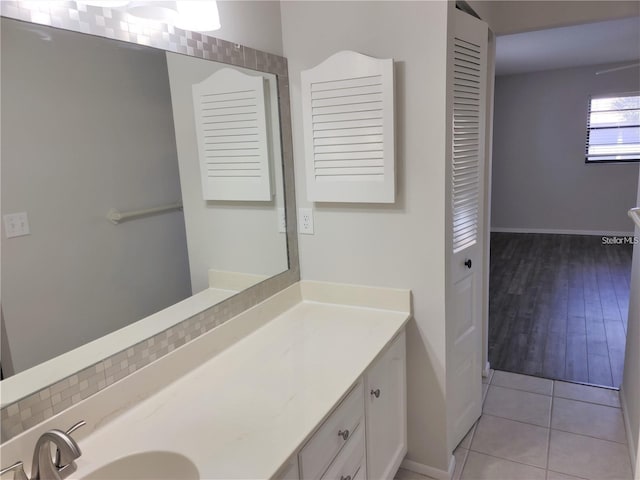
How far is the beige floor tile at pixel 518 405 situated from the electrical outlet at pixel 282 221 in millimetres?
1564

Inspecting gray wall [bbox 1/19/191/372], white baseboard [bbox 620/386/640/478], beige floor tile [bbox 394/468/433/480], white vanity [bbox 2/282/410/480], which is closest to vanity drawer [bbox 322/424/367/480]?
white vanity [bbox 2/282/410/480]

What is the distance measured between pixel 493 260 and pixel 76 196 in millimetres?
5327

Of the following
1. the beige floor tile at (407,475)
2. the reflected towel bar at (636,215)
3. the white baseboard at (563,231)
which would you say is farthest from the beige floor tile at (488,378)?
the white baseboard at (563,231)

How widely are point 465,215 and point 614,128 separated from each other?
5826 mm

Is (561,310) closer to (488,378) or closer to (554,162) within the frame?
(488,378)

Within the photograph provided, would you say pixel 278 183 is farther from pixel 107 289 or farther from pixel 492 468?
pixel 492 468

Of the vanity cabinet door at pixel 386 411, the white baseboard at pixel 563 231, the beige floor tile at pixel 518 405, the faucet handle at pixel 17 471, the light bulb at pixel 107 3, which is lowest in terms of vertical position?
the beige floor tile at pixel 518 405

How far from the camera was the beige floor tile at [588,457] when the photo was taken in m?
2.08

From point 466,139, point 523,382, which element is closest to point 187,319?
point 466,139

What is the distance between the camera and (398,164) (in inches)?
72.7

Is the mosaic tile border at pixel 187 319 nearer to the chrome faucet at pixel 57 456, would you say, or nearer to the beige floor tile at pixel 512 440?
the chrome faucet at pixel 57 456

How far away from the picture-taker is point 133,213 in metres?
1.36

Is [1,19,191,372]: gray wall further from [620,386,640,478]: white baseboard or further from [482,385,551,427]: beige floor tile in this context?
[620,386,640,478]: white baseboard

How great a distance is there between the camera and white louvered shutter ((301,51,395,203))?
1786mm
